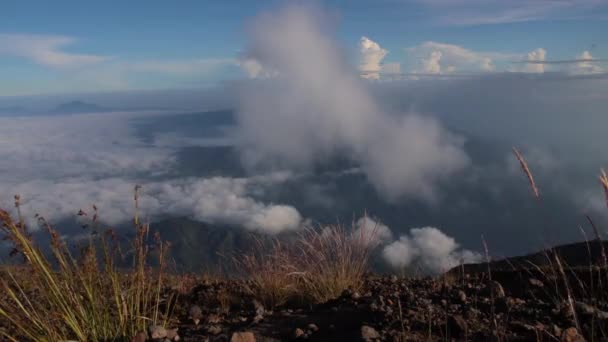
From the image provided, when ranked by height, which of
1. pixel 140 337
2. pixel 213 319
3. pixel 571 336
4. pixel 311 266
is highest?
pixel 571 336

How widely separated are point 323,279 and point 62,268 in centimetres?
253

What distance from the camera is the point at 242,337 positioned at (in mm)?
3414

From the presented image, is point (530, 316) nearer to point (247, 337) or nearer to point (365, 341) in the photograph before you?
point (365, 341)

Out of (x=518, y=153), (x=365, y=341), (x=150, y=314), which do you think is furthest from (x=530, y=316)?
(x=150, y=314)

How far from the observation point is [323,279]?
515cm

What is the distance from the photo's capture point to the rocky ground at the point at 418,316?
3.23 m

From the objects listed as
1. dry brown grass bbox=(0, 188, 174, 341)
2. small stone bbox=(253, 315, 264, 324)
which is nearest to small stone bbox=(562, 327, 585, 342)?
small stone bbox=(253, 315, 264, 324)

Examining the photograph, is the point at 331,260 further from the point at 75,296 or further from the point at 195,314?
the point at 75,296

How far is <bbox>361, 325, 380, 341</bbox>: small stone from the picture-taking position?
10.6 feet

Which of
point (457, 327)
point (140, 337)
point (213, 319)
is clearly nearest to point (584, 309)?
point (457, 327)

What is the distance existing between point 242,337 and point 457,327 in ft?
4.91

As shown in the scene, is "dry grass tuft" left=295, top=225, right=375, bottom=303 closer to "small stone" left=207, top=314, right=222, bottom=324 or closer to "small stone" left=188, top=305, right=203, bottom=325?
"small stone" left=207, top=314, right=222, bottom=324

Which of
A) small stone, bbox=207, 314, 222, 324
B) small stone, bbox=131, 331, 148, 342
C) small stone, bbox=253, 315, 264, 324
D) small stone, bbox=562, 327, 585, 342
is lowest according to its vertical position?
small stone, bbox=207, 314, 222, 324

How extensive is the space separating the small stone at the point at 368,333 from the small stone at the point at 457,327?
52 centimetres
